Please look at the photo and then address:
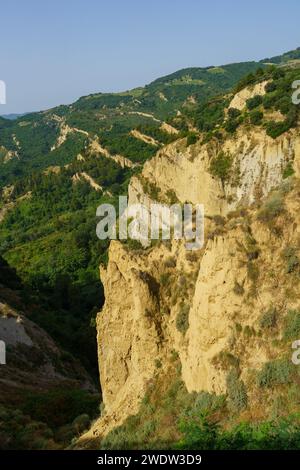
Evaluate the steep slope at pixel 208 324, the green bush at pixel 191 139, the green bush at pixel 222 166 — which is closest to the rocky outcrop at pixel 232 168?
the green bush at pixel 222 166

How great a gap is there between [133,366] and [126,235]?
44.5 metres

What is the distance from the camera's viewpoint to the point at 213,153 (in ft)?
198

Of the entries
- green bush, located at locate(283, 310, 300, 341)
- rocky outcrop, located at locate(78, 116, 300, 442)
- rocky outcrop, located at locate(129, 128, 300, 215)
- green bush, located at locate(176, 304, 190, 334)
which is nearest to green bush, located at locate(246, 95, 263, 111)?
rocky outcrop, located at locate(129, 128, 300, 215)

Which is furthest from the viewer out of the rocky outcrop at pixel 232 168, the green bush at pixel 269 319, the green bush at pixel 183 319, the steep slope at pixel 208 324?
the rocky outcrop at pixel 232 168

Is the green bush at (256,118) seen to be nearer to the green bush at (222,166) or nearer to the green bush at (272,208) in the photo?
the green bush at (222,166)

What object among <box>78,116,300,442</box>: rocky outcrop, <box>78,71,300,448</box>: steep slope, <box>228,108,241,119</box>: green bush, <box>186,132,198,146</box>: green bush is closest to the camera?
<box>78,71,300,448</box>: steep slope

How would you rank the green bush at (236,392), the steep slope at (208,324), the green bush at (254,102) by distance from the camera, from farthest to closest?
1. the green bush at (254,102)
2. the steep slope at (208,324)
3. the green bush at (236,392)

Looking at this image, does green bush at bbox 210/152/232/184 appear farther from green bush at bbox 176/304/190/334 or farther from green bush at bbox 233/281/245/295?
green bush at bbox 233/281/245/295

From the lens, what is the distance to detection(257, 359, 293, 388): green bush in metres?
13.7

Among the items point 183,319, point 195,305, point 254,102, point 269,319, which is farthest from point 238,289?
point 254,102

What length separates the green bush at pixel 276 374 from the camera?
13.7 meters

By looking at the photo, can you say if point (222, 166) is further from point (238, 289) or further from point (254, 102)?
point (238, 289)

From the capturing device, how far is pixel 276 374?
45.3 ft
